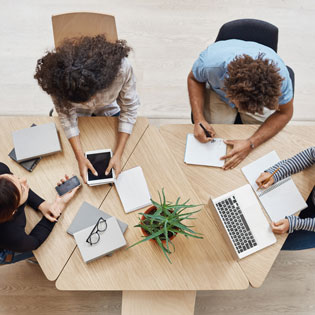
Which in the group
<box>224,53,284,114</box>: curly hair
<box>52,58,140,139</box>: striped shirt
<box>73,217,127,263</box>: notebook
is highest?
<box>224,53,284,114</box>: curly hair

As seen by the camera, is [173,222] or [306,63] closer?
[173,222]

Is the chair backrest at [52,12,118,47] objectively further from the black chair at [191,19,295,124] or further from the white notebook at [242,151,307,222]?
the white notebook at [242,151,307,222]

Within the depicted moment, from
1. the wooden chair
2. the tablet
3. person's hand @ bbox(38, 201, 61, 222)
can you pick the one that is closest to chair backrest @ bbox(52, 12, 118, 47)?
the wooden chair

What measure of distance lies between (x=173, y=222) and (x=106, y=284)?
0.43 m

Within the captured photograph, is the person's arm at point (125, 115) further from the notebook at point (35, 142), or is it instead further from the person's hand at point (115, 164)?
the notebook at point (35, 142)

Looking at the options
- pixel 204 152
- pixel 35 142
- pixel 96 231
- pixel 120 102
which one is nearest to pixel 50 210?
pixel 96 231

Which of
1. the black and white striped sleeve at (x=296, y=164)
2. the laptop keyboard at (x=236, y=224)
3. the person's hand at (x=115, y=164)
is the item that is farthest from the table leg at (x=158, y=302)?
the black and white striped sleeve at (x=296, y=164)

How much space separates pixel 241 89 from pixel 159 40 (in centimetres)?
147

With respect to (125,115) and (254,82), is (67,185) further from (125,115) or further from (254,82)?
(254,82)

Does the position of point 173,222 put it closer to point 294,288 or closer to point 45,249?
point 45,249

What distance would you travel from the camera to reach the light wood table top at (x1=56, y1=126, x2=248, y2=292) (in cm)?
130

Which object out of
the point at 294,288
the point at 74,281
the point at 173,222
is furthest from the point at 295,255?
the point at 74,281

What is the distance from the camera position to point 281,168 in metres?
1.44

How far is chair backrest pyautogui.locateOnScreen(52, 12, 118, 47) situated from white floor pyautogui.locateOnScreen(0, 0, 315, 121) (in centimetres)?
96
